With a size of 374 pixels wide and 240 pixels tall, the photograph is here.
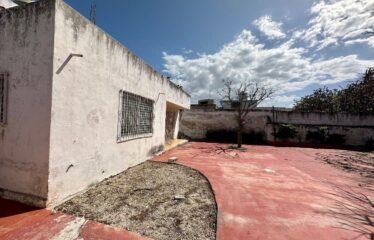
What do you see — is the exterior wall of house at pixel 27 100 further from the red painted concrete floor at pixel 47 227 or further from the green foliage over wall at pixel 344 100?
the green foliage over wall at pixel 344 100

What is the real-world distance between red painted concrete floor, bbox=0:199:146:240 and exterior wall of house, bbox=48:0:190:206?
0.38 meters

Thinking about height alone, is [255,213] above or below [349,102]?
below

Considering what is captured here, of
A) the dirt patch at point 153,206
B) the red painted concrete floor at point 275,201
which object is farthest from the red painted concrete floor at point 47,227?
the red painted concrete floor at point 275,201

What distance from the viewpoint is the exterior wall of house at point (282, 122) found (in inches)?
657

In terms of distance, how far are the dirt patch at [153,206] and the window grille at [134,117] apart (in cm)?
127

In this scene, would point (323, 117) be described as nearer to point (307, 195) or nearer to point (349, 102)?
point (349, 102)

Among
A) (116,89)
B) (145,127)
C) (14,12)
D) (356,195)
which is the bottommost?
(356,195)

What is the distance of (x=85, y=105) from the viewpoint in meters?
4.42

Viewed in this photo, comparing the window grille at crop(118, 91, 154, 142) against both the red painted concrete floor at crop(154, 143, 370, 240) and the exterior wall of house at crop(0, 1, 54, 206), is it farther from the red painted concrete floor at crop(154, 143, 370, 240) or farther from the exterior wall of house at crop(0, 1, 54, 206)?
the exterior wall of house at crop(0, 1, 54, 206)

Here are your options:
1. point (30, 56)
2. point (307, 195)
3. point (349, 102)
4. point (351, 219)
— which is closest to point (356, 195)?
point (307, 195)

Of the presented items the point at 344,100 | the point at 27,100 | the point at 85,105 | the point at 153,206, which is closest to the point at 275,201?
the point at 153,206

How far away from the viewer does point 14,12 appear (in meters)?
3.88

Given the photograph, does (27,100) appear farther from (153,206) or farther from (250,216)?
(250,216)

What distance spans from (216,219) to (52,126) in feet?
10.0
